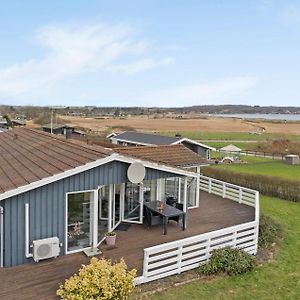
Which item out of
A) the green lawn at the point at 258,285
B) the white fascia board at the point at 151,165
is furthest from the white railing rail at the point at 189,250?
the white fascia board at the point at 151,165

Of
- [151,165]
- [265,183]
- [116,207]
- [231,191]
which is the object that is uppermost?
[151,165]

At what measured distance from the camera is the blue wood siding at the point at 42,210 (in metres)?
9.46

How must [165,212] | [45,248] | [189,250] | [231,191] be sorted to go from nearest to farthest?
[45,248] → [189,250] → [165,212] → [231,191]

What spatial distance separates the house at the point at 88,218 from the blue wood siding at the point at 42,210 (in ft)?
0.08

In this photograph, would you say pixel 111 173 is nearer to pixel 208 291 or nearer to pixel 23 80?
pixel 208 291

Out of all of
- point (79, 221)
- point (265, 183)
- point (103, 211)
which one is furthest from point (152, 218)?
Result: point (265, 183)

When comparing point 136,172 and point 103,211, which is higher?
point 136,172

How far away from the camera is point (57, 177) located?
390 inches

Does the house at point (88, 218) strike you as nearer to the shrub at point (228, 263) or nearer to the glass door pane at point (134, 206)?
the glass door pane at point (134, 206)

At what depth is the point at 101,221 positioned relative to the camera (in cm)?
1180

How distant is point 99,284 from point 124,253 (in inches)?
147

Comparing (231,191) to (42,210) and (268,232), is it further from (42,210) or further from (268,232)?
(42,210)

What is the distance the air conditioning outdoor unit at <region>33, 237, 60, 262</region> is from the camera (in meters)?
9.62

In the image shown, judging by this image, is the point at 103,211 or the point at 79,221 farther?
the point at 103,211
